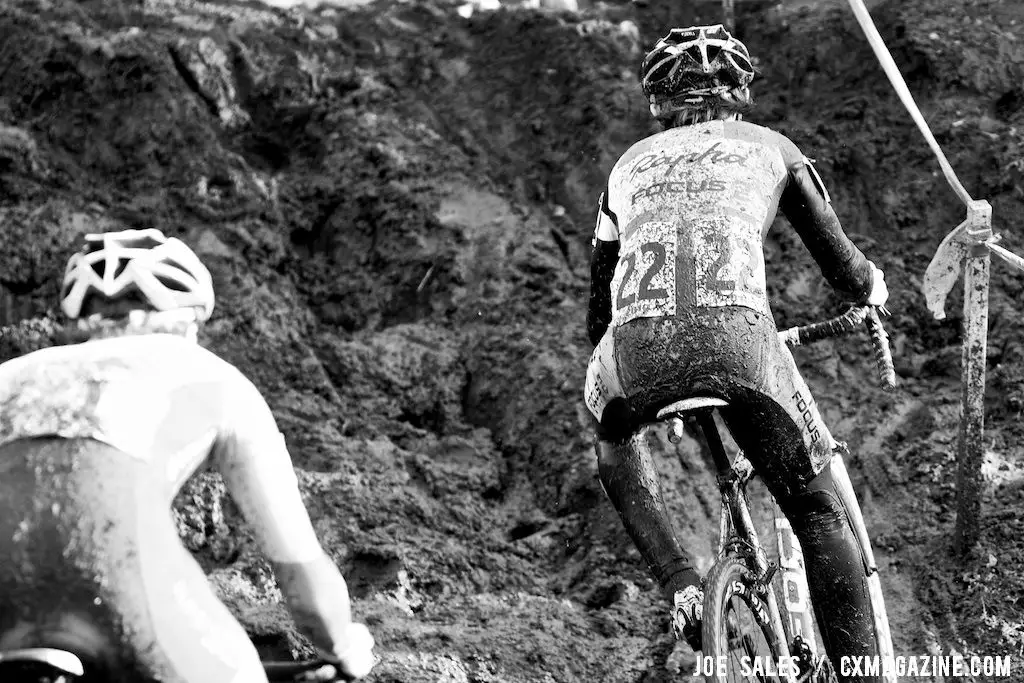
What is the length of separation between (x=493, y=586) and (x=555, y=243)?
2621 mm

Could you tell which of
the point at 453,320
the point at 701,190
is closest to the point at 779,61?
the point at 453,320

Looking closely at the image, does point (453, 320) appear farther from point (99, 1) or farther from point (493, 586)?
point (99, 1)

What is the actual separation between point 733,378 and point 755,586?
73cm

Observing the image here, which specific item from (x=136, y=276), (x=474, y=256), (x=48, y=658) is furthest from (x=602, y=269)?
(x=474, y=256)

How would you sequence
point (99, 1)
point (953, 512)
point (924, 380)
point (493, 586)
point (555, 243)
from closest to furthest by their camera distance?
1. point (493, 586)
2. point (953, 512)
3. point (924, 380)
4. point (555, 243)
5. point (99, 1)

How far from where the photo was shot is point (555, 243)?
794 cm

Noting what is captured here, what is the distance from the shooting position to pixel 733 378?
4.07 metres

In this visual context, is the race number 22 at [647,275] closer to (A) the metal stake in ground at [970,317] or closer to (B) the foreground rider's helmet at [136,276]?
(B) the foreground rider's helmet at [136,276]

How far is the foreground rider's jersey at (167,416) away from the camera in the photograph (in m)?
2.84

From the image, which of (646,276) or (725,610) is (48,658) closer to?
(725,610)

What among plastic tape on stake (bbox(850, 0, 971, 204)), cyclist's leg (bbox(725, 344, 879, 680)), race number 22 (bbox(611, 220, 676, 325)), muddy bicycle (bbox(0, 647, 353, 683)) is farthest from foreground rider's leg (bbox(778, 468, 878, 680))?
muddy bicycle (bbox(0, 647, 353, 683))

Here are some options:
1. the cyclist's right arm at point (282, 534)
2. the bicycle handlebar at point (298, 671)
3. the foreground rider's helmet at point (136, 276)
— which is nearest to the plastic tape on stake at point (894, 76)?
the foreground rider's helmet at point (136, 276)

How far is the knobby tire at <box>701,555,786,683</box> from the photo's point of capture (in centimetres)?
388

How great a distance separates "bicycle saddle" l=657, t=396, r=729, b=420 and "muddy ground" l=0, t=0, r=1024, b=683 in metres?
1.55
